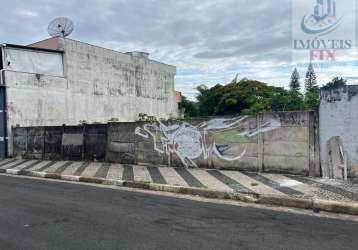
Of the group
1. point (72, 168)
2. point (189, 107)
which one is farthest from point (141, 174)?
point (189, 107)

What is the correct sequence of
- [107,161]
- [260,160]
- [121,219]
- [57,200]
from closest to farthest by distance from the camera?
[121,219] < [57,200] < [260,160] < [107,161]

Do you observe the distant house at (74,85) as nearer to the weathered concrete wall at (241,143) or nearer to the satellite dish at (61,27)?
the satellite dish at (61,27)

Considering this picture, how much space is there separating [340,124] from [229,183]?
324 cm

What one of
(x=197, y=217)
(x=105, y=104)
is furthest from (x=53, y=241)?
(x=105, y=104)

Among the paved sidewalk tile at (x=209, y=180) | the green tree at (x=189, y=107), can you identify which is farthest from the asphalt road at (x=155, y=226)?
the green tree at (x=189, y=107)

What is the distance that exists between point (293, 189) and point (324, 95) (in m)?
2.85

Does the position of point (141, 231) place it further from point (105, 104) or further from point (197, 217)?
point (105, 104)

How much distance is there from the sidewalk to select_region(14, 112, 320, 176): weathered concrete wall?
0.44m

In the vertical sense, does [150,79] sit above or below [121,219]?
above

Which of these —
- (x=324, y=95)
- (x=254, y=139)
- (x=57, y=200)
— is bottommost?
(x=57, y=200)

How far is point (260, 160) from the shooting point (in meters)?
10.6

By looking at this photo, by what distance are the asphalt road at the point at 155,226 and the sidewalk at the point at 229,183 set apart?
2.33 ft

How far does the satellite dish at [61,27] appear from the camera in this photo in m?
25.1

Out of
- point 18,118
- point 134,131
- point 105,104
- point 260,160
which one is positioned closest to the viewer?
point 260,160
